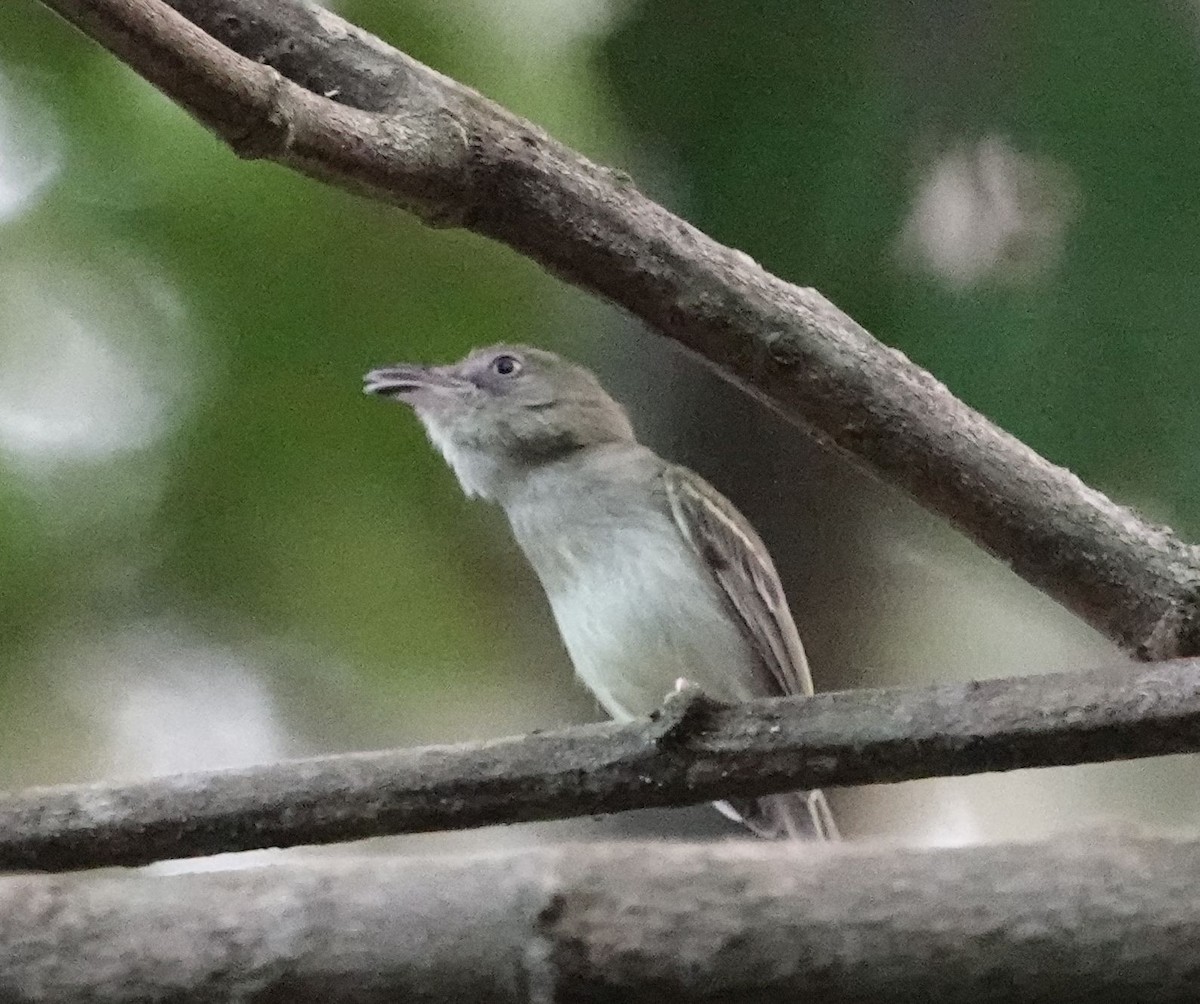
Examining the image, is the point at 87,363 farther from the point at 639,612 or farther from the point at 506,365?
the point at 639,612

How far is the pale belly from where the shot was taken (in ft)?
3.20

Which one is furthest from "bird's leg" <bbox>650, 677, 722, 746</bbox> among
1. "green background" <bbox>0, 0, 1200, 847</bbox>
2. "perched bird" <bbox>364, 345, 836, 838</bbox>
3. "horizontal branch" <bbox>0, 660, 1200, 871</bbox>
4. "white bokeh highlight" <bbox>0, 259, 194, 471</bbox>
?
"white bokeh highlight" <bbox>0, 259, 194, 471</bbox>

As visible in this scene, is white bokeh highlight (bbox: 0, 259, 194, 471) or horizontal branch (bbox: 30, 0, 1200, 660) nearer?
horizontal branch (bbox: 30, 0, 1200, 660)

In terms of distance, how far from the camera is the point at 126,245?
49.8 inches

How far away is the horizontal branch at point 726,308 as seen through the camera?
25.8 inches

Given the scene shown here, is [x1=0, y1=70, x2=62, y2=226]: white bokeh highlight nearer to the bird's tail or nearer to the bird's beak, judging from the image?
the bird's beak

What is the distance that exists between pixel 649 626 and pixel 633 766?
41cm

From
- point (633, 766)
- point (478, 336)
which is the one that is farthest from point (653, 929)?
point (478, 336)

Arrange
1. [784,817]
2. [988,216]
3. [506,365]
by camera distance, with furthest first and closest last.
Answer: [988,216] < [506,365] < [784,817]

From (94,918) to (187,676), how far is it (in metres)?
0.83

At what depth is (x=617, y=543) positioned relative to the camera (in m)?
1.01

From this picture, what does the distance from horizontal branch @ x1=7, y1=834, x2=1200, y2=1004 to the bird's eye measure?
625mm

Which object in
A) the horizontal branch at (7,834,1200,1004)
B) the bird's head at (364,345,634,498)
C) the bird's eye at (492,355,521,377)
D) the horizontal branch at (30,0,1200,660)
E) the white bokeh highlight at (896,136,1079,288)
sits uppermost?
the white bokeh highlight at (896,136,1079,288)

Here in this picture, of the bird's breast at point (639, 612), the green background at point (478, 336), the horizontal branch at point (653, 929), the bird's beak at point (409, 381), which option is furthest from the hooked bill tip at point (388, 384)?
the horizontal branch at point (653, 929)
